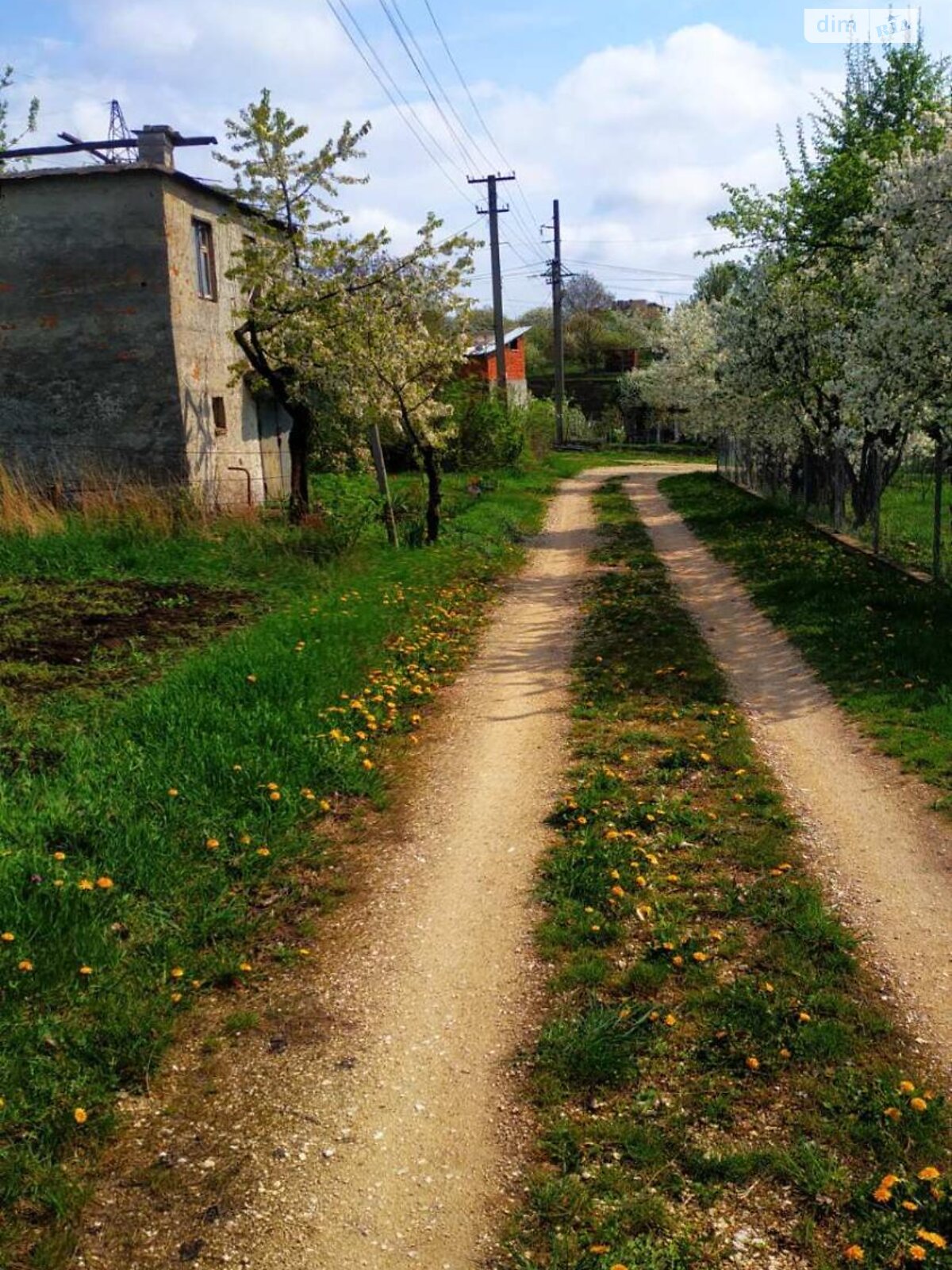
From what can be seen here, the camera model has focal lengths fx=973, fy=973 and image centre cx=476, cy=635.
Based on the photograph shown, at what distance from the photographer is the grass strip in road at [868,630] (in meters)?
8.16

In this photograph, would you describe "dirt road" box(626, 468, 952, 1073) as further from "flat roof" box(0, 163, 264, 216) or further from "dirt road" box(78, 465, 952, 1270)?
"flat roof" box(0, 163, 264, 216)

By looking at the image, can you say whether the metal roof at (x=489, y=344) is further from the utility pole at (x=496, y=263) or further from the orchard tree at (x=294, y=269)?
the orchard tree at (x=294, y=269)

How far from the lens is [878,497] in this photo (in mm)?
15539

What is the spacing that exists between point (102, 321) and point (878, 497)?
1411 cm

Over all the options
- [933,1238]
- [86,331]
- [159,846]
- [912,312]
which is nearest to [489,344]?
[86,331]

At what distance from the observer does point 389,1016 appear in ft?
15.6

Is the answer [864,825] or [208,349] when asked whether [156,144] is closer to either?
[208,349]

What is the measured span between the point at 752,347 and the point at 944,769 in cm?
1491

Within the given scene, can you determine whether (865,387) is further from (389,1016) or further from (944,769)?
(389,1016)

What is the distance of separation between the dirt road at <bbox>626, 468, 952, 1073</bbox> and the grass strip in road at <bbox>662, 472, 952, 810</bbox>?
0.23 meters

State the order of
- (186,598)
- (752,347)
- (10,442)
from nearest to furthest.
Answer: (186,598) < (10,442) < (752,347)

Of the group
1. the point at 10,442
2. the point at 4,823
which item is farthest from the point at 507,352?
the point at 4,823

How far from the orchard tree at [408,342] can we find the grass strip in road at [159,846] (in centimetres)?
687

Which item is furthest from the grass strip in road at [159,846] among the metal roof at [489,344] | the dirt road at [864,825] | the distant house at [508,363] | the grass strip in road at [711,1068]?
the metal roof at [489,344]
